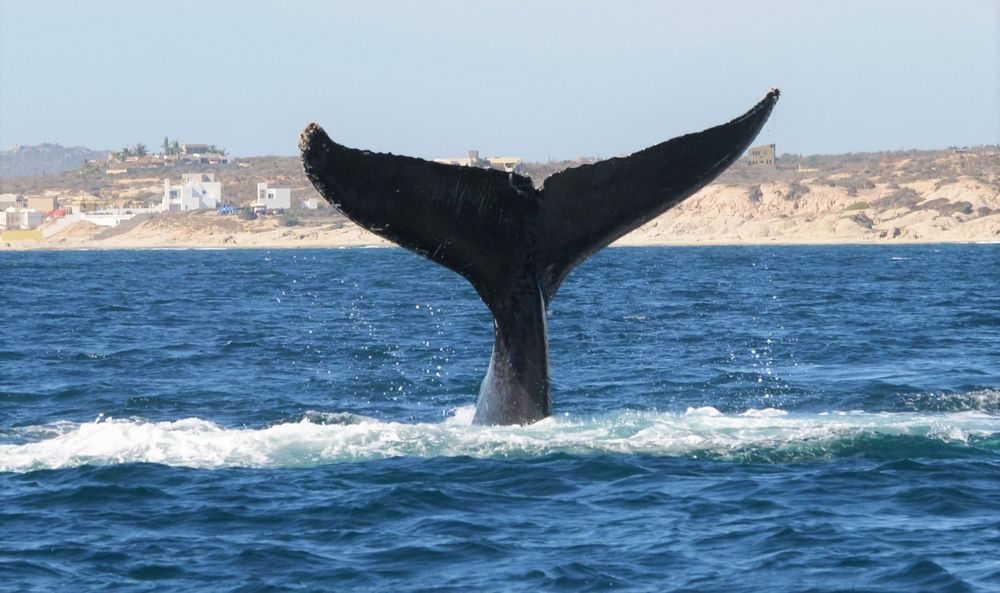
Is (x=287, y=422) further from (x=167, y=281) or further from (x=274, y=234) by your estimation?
(x=274, y=234)

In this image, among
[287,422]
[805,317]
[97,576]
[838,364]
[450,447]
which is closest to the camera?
[97,576]

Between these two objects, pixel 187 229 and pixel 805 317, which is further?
pixel 187 229

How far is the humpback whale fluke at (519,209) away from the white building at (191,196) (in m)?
149

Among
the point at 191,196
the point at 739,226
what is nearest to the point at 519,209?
the point at 739,226

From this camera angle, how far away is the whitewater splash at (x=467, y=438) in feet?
40.8

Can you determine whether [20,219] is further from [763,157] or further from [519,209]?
[519,209]

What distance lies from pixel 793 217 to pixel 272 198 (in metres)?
57.4

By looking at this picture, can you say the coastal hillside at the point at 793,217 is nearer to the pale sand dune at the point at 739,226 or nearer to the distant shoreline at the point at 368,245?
the pale sand dune at the point at 739,226

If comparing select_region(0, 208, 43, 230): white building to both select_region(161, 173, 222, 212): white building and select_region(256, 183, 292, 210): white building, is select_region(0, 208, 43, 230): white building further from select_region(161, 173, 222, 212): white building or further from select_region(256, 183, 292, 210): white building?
select_region(256, 183, 292, 210): white building

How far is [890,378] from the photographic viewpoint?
18234 millimetres

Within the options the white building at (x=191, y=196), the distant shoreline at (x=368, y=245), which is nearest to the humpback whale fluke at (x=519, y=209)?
the distant shoreline at (x=368, y=245)

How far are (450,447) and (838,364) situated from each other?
9.23 metres

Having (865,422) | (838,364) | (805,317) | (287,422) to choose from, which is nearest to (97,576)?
(287,422)

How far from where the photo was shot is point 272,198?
161 metres
